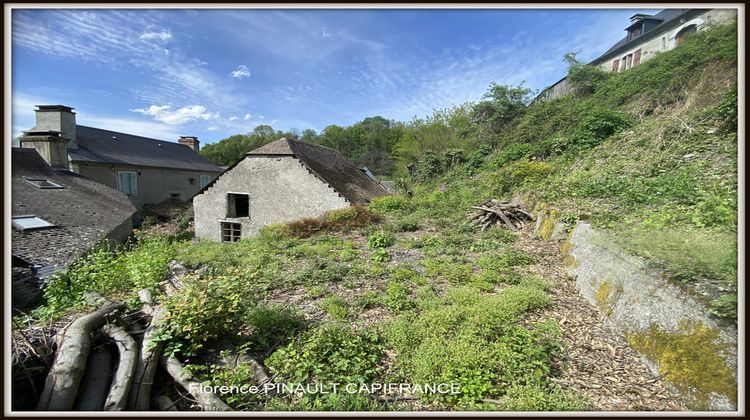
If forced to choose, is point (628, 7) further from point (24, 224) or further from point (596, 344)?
point (24, 224)

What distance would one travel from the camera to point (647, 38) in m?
20.1

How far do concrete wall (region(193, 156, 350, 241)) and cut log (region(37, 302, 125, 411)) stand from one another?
10177mm

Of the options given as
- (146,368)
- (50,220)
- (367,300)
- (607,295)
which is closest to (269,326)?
(146,368)

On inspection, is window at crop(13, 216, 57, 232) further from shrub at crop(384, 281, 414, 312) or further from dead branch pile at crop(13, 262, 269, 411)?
shrub at crop(384, 281, 414, 312)

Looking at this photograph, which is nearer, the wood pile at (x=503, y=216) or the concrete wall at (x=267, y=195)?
the wood pile at (x=503, y=216)

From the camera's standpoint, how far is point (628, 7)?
2.72 meters

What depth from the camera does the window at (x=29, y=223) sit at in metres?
7.99

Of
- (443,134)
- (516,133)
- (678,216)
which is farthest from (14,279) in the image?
(443,134)

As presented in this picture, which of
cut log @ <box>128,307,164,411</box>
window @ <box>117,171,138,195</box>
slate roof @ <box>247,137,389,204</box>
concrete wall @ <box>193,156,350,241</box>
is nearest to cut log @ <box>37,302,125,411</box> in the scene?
cut log @ <box>128,307,164,411</box>

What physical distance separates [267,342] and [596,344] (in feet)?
12.8

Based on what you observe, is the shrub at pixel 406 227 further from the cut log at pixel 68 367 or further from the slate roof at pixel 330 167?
the cut log at pixel 68 367

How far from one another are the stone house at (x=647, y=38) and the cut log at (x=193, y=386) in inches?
920

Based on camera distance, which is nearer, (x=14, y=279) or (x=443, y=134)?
(x=14, y=279)

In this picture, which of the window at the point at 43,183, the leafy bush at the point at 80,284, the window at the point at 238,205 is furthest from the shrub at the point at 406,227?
the window at the point at 43,183
